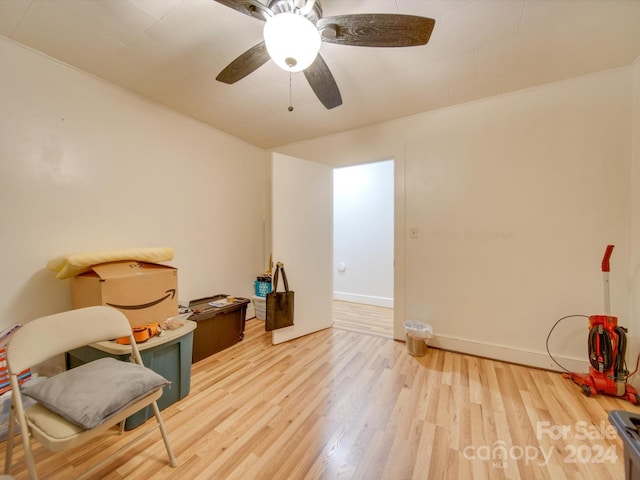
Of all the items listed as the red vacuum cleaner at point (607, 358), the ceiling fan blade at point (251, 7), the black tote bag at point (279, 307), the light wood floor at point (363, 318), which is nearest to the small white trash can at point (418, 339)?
the light wood floor at point (363, 318)

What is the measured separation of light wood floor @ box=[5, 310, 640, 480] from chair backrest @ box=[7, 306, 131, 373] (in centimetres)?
60

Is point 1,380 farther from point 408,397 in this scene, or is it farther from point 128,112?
point 408,397

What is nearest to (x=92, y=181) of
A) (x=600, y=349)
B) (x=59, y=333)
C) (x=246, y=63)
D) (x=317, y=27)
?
(x=59, y=333)

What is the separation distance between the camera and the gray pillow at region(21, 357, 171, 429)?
90 centimetres

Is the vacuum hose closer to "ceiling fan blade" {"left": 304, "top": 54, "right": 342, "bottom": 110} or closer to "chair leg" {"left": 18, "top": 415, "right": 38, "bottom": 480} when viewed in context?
"ceiling fan blade" {"left": 304, "top": 54, "right": 342, "bottom": 110}

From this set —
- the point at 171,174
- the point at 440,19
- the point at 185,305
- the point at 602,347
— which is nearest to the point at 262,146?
the point at 171,174

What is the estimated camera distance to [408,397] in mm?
1678

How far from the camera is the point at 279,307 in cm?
245

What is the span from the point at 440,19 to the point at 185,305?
9.59 ft

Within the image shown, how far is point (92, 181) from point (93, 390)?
165 centimetres

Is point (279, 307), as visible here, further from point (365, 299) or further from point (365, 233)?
point (365, 233)

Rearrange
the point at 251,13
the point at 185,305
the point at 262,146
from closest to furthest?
the point at 251,13, the point at 185,305, the point at 262,146

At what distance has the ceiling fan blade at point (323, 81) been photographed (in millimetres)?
1375

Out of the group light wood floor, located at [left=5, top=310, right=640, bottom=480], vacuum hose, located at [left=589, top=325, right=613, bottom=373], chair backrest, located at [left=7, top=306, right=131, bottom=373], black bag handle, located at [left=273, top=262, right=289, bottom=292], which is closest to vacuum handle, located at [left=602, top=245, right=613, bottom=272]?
vacuum hose, located at [left=589, top=325, right=613, bottom=373]
